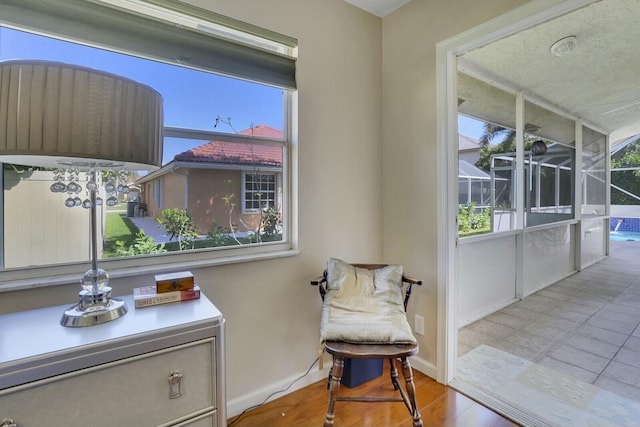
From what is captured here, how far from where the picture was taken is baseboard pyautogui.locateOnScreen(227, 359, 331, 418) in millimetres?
1638

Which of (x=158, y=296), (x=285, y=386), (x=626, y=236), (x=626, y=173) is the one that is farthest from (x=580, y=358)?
(x=626, y=236)

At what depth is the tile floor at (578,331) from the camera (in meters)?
2.06

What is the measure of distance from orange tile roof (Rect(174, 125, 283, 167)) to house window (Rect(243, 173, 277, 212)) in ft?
0.27

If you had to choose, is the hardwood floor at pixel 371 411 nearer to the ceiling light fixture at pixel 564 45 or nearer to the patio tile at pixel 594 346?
the patio tile at pixel 594 346

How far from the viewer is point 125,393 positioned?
34.9 inches

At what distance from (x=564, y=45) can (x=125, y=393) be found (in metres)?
3.49

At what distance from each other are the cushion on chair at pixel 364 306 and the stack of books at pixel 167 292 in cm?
65

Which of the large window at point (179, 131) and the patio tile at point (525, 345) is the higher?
the large window at point (179, 131)

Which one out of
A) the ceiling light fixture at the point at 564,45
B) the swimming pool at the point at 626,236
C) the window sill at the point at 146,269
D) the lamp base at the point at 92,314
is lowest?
the swimming pool at the point at 626,236

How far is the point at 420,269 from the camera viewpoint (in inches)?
80.2

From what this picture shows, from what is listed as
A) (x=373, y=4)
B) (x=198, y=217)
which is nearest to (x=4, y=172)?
(x=198, y=217)

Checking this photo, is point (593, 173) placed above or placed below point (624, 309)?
above

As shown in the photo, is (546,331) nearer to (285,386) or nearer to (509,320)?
(509,320)

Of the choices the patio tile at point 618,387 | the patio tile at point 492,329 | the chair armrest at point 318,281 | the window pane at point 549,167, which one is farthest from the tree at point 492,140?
the chair armrest at point 318,281
